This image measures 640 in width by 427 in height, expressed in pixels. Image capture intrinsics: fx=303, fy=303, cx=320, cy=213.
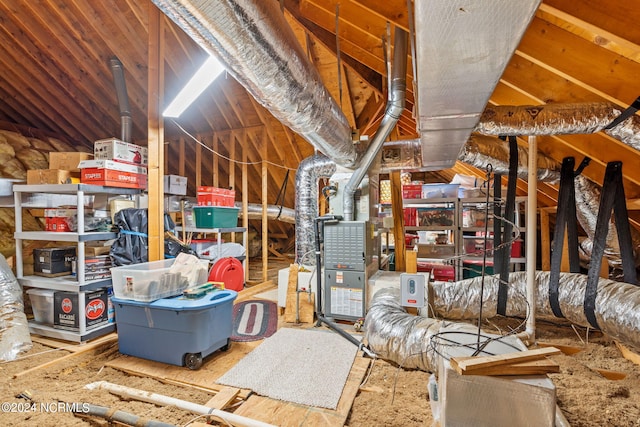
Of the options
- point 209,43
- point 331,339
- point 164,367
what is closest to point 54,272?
point 164,367

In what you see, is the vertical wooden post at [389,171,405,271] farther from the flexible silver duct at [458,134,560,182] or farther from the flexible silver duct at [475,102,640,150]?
the flexible silver duct at [475,102,640,150]

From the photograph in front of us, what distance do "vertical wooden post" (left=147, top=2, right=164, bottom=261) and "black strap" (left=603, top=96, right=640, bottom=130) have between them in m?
3.34

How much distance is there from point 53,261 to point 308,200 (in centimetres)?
251

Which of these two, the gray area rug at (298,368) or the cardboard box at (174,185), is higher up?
the cardboard box at (174,185)

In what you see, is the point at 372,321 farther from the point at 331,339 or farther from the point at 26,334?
the point at 26,334

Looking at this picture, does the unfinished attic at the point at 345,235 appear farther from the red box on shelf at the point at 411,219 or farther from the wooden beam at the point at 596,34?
the red box on shelf at the point at 411,219

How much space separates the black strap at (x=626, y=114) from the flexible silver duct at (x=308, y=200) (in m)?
2.38

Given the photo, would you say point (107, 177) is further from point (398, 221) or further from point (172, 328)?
point (398, 221)

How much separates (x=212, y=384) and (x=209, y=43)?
1947 millimetres

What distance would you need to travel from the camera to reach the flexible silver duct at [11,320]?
2286 millimetres

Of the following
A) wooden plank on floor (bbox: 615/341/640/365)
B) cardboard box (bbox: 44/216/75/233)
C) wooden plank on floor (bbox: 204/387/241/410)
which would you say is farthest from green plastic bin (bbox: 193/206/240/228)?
wooden plank on floor (bbox: 615/341/640/365)

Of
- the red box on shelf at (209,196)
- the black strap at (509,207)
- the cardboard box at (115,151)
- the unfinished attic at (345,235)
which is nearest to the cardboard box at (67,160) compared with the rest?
the unfinished attic at (345,235)

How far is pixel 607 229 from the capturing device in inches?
83.1

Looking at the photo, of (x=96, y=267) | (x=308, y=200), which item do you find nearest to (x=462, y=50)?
(x=308, y=200)
